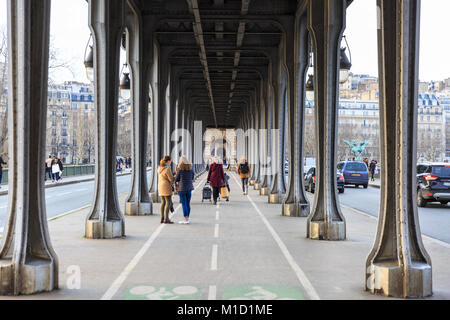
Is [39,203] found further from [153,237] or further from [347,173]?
[347,173]

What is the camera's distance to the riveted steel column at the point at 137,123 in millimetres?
17812

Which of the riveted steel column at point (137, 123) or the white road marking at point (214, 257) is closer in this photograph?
the white road marking at point (214, 257)

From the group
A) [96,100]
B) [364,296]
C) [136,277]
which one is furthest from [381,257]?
[96,100]

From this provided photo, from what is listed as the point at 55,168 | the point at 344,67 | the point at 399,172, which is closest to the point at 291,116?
the point at 344,67

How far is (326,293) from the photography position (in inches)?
287

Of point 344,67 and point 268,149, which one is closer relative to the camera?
point 344,67

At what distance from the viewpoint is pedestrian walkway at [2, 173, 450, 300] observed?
289 inches

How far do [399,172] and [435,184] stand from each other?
1557 cm

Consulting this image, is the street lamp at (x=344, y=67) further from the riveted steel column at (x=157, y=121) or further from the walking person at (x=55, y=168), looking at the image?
the walking person at (x=55, y=168)

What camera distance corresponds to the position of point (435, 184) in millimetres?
21922

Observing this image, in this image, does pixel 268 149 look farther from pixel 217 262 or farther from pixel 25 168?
pixel 25 168

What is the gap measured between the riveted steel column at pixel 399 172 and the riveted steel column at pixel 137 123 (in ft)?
36.6

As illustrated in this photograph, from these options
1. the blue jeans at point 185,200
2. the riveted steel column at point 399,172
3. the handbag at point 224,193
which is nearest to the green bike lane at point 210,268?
the blue jeans at point 185,200
